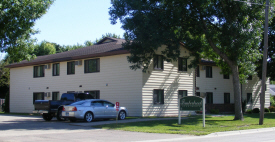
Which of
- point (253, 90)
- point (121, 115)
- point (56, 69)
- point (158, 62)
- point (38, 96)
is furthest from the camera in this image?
point (253, 90)

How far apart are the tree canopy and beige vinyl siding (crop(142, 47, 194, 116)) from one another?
2718 mm

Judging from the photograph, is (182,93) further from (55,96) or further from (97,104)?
(55,96)

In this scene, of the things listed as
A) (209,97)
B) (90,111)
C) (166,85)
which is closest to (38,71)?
(166,85)

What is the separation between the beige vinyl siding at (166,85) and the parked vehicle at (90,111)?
139 inches

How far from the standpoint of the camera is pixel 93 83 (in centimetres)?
2773

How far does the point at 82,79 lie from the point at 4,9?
14.4 metres

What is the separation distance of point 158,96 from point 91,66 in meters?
6.86

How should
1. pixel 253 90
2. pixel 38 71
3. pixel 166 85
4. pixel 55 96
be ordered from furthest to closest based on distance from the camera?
pixel 253 90 → pixel 38 71 → pixel 55 96 → pixel 166 85

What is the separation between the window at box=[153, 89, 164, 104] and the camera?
83.9ft

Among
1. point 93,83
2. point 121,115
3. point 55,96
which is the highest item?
point 93,83

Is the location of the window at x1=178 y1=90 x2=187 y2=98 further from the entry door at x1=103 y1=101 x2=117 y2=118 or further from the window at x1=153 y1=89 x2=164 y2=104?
the entry door at x1=103 y1=101 x2=117 y2=118

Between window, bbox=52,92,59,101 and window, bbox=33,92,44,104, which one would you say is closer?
window, bbox=52,92,59,101

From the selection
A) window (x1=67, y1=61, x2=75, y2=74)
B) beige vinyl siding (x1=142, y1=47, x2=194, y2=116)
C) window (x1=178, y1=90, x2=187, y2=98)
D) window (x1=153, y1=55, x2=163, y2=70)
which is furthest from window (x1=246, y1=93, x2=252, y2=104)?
window (x1=67, y1=61, x2=75, y2=74)

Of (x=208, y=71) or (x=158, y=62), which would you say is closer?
(x=158, y=62)
